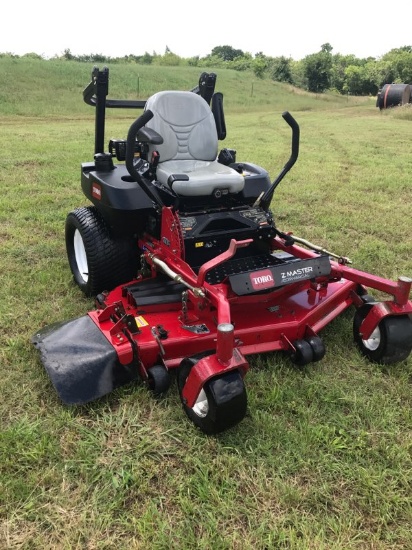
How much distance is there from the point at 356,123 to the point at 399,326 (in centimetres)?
1537

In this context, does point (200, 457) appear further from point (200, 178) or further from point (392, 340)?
point (200, 178)

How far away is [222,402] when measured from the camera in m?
2.13

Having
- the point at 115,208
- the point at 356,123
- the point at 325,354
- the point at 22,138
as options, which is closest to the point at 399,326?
the point at 325,354

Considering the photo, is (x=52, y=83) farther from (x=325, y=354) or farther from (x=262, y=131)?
(x=325, y=354)

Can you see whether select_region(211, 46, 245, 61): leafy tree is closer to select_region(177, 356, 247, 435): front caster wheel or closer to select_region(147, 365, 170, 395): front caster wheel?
select_region(147, 365, 170, 395): front caster wheel

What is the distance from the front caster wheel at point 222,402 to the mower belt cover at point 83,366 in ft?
1.54

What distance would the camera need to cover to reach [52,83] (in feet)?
76.5

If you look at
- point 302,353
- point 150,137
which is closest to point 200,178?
point 150,137

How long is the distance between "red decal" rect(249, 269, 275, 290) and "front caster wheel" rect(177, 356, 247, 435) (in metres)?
0.56

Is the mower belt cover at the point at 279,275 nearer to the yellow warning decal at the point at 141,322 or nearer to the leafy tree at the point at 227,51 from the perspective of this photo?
the yellow warning decal at the point at 141,322

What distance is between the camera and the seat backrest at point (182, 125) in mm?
3609

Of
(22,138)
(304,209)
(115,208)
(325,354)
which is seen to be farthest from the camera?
(22,138)

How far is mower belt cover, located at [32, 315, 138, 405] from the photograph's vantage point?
2.42 m

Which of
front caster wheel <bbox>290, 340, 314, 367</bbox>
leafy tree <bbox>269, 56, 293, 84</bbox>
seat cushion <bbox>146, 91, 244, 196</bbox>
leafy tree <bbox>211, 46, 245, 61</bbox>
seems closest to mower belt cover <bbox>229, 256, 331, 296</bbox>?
front caster wheel <bbox>290, 340, 314, 367</bbox>
